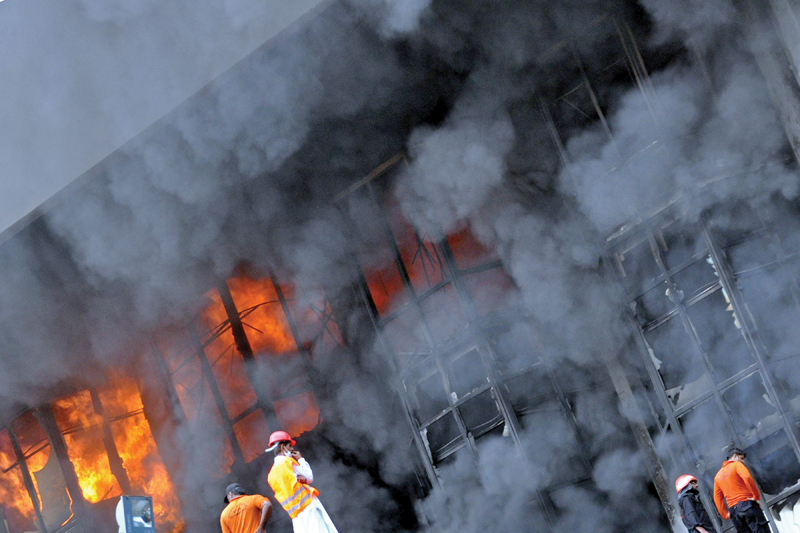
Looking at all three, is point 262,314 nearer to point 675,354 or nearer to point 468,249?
point 468,249

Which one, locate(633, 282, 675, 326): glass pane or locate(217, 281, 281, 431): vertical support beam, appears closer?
locate(633, 282, 675, 326): glass pane

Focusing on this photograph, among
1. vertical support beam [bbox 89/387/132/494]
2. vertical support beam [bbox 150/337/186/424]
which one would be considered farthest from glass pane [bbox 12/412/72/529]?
vertical support beam [bbox 150/337/186/424]

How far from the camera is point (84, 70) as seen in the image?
18.2ft

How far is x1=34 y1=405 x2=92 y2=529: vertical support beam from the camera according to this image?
7.36 m

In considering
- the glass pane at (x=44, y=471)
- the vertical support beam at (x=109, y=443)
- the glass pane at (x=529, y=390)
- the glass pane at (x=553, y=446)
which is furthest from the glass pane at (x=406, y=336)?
the glass pane at (x=44, y=471)

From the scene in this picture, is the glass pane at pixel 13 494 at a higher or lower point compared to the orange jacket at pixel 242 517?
higher

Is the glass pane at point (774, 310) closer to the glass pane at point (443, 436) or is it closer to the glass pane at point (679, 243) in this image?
the glass pane at point (679, 243)

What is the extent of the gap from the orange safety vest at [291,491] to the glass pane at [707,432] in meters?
2.35

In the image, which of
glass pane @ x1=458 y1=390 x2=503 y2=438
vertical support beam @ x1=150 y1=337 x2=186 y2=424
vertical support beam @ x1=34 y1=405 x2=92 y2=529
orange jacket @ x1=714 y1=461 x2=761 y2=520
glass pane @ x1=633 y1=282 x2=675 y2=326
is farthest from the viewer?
vertical support beam @ x1=34 y1=405 x2=92 y2=529

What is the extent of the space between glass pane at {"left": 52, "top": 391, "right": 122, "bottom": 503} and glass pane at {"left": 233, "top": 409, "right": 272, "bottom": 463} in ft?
6.02

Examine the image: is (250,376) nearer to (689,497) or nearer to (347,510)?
(347,510)

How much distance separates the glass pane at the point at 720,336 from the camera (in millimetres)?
4305

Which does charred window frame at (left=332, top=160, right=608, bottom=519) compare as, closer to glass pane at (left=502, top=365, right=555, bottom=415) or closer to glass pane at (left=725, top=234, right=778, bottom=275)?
glass pane at (left=502, top=365, right=555, bottom=415)

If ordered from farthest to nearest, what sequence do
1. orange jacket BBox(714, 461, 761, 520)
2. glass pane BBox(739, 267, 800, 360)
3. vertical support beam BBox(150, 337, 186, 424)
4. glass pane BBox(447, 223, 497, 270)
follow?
vertical support beam BBox(150, 337, 186, 424) < glass pane BBox(447, 223, 497, 270) < glass pane BBox(739, 267, 800, 360) < orange jacket BBox(714, 461, 761, 520)
